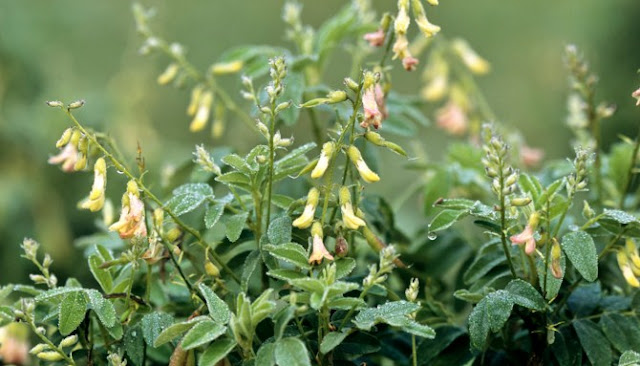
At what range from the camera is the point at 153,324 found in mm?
934

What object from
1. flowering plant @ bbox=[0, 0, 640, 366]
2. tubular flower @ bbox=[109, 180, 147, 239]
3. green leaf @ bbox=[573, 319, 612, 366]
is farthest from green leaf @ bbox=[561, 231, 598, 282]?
tubular flower @ bbox=[109, 180, 147, 239]

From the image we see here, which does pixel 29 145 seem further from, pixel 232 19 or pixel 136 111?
pixel 232 19

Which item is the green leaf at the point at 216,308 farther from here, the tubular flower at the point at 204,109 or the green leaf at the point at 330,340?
the tubular flower at the point at 204,109

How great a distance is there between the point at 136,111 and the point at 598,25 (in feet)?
5.08

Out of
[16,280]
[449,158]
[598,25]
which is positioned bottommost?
[16,280]

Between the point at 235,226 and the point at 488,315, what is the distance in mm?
275

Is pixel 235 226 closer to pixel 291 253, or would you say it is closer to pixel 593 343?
pixel 291 253

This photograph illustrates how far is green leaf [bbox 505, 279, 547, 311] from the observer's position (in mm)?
894

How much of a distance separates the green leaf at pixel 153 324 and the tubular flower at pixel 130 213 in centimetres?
9

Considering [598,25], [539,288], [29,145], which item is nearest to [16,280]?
[29,145]

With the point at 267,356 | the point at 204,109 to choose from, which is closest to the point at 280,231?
the point at 267,356

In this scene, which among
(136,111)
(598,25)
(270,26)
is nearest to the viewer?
(136,111)

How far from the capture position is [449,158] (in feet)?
4.73

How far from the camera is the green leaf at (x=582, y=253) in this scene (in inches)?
35.2
